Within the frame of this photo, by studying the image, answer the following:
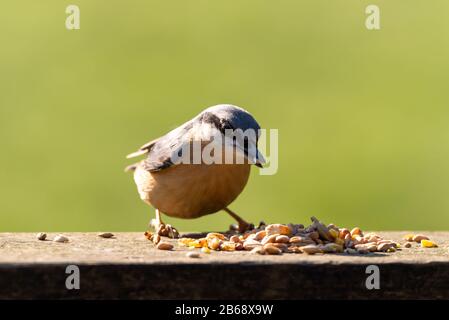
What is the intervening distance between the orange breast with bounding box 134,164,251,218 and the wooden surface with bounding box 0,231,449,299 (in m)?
1.46

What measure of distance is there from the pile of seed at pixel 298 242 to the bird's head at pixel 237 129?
1.37ft

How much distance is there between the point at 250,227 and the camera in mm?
5223

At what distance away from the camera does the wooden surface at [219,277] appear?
10.4 ft

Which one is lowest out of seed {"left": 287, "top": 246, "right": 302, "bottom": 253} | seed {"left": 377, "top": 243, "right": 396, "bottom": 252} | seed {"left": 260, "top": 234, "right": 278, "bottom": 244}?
seed {"left": 377, "top": 243, "right": 396, "bottom": 252}

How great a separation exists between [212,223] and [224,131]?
5.28 meters

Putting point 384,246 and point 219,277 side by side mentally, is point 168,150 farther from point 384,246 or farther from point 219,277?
point 219,277

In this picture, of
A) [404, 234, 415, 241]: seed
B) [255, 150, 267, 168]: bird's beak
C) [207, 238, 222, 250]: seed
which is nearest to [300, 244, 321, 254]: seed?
[207, 238, 222, 250]: seed

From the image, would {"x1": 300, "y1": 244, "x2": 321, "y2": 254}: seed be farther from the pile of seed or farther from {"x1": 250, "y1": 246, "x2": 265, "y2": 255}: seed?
{"x1": 250, "y1": 246, "x2": 265, "y2": 255}: seed

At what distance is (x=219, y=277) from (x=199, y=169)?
1.68m

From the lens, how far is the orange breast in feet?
15.9

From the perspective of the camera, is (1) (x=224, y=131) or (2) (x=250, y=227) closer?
(1) (x=224, y=131)

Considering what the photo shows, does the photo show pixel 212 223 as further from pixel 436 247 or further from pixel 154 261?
pixel 154 261

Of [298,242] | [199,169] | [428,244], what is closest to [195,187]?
[199,169]
